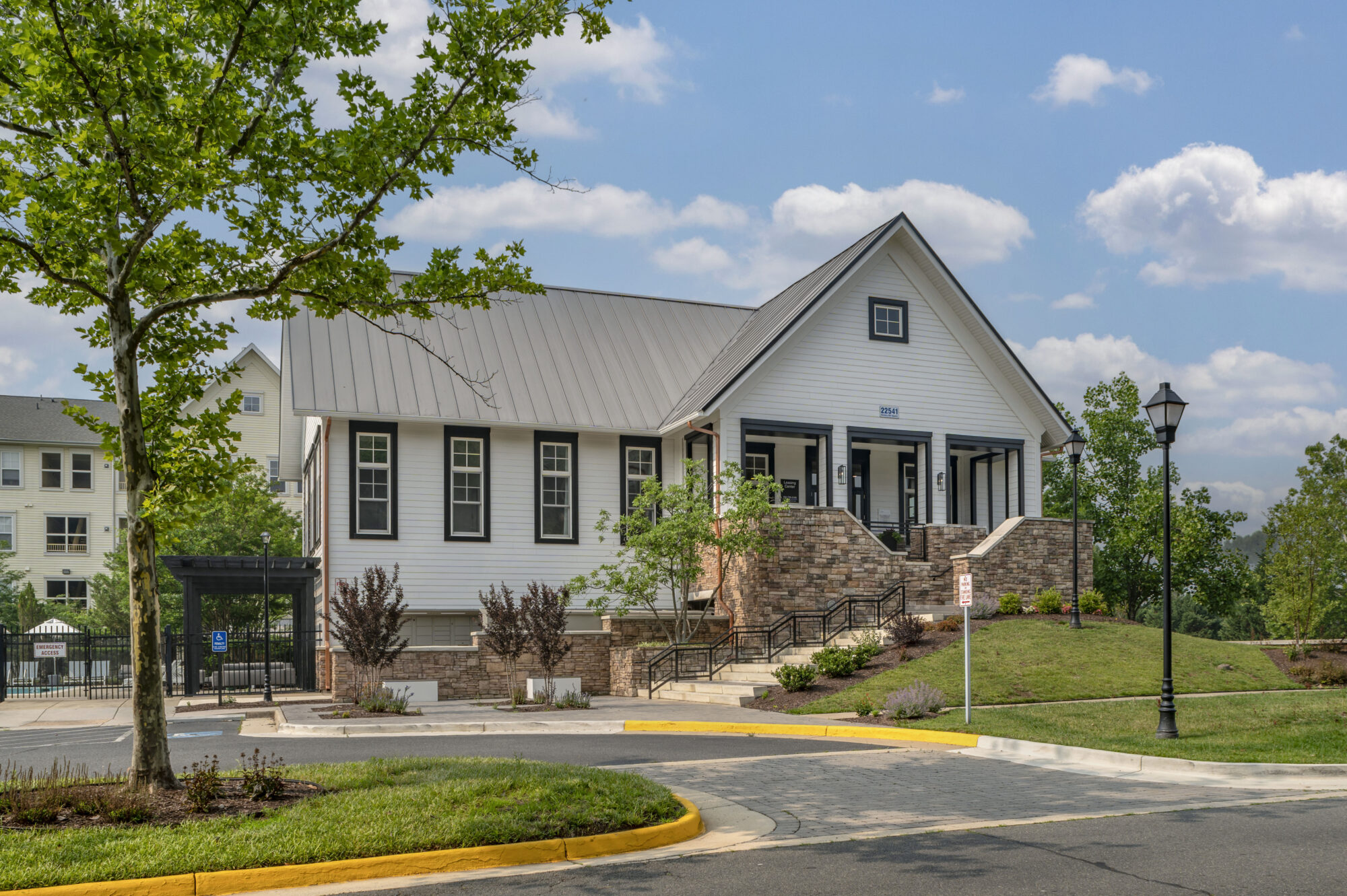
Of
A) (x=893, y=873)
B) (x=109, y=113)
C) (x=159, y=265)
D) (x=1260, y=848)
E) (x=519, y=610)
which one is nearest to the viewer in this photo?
(x=893, y=873)

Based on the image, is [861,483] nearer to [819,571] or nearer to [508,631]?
[819,571]

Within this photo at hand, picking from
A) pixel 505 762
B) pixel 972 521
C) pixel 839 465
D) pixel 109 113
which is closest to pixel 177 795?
pixel 505 762

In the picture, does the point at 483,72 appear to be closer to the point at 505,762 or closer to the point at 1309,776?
the point at 505,762

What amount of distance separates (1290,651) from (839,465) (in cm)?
1253

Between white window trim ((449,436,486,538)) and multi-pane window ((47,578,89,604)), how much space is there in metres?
31.8

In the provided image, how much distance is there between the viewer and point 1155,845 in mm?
8562

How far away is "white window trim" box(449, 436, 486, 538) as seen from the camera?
87.0 ft

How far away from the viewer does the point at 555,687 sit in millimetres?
22391

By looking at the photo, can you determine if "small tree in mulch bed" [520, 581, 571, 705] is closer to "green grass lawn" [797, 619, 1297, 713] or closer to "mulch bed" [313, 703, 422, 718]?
"mulch bed" [313, 703, 422, 718]

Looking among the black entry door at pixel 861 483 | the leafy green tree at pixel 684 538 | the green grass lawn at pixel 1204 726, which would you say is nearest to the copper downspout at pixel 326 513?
the leafy green tree at pixel 684 538

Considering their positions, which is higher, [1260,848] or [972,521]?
[972,521]

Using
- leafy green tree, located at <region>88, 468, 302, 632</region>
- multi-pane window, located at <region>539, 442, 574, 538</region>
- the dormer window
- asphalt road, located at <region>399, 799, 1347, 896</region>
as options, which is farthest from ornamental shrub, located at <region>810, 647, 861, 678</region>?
leafy green tree, located at <region>88, 468, 302, 632</region>

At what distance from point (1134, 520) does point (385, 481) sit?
28.1m

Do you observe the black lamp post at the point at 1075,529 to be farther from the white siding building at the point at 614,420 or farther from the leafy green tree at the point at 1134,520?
the leafy green tree at the point at 1134,520
